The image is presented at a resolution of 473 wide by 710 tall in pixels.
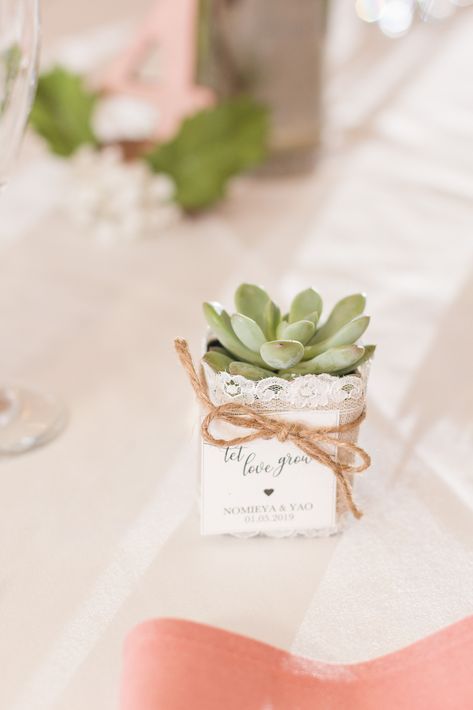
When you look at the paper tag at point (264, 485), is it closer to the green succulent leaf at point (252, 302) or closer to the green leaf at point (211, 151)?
the green succulent leaf at point (252, 302)

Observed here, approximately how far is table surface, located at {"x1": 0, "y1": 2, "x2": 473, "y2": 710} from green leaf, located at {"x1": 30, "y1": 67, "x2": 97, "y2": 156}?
0.07 meters

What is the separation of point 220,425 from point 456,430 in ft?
0.77

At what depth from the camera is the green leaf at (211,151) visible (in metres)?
1.04

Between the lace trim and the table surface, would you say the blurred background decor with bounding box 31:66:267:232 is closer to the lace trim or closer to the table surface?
the table surface

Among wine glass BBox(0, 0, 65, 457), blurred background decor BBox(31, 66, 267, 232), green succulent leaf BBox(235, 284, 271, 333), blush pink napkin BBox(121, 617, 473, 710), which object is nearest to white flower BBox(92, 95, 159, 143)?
blurred background decor BBox(31, 66, 267, 232)

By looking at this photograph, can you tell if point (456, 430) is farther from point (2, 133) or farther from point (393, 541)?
point (2, 133)

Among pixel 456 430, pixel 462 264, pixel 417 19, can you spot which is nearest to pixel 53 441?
pixel 456 430

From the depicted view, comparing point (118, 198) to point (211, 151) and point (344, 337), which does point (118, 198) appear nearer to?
point (211, 151)

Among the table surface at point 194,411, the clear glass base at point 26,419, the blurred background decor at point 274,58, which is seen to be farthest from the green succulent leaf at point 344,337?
the blurred background decor at point 274,58

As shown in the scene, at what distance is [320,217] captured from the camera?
42.1 inches

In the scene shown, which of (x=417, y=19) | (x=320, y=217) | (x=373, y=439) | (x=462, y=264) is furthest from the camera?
(x=417, y=19)

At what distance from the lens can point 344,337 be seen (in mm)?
568

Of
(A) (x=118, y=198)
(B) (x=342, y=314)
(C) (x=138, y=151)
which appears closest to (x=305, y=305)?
(B) (x=342, y=314)

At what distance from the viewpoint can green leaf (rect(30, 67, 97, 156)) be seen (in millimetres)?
1076
